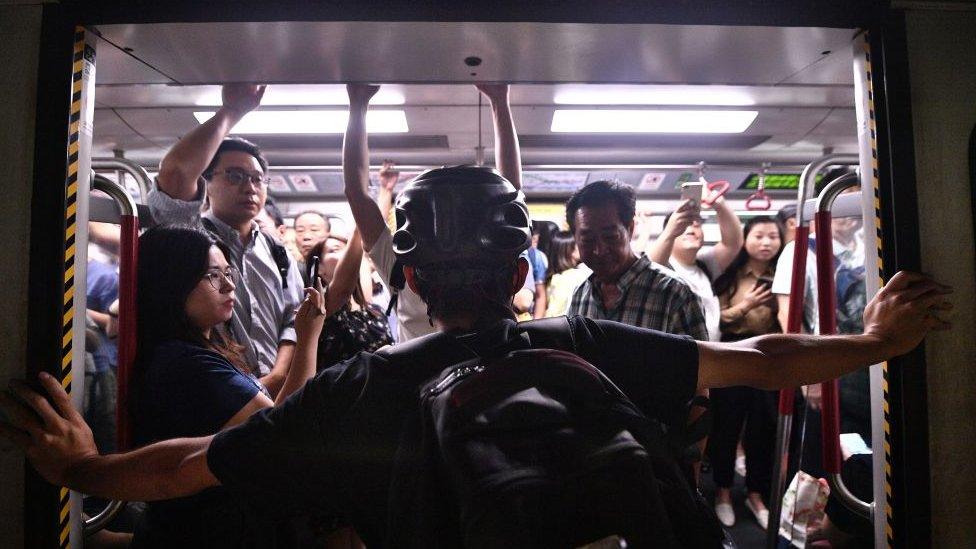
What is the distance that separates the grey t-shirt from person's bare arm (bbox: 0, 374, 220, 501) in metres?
1.06

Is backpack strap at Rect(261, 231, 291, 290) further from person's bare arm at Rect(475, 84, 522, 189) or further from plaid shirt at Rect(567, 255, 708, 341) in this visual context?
plaid shirt at Rect(567, 255, 708, 341)

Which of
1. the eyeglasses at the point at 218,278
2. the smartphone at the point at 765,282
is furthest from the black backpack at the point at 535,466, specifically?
the smartphone at the point at 765,282

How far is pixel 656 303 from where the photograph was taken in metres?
2.63

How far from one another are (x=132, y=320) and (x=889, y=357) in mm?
2084

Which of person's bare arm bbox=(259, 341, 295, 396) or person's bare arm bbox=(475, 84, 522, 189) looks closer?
person's bare arm bbox=(475, 84, 522, 189)

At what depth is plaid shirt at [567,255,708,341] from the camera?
2.60 m

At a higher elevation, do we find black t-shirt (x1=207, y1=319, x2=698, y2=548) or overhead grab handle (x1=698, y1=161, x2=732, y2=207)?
overhead grab handle (x1=698, y1=161, x2=732, y2=207)

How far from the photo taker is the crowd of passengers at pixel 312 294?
1.63 metres

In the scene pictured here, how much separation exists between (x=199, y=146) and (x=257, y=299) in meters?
0.77

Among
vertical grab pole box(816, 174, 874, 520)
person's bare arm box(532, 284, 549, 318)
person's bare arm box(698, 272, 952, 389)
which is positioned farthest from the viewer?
person's bare arm box(532, 284, 549, 318)

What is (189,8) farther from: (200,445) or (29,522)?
(29,522)

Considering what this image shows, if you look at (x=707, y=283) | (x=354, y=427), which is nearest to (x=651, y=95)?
A: (x=707, y=283)

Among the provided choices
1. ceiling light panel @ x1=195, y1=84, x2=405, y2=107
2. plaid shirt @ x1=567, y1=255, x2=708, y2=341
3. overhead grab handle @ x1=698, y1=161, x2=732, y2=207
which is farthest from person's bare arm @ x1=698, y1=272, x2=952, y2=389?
overhead grab handle @ x1=698, y1=161, x2=732, y2=207

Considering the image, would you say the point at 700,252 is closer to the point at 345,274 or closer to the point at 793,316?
the point at 793,316
